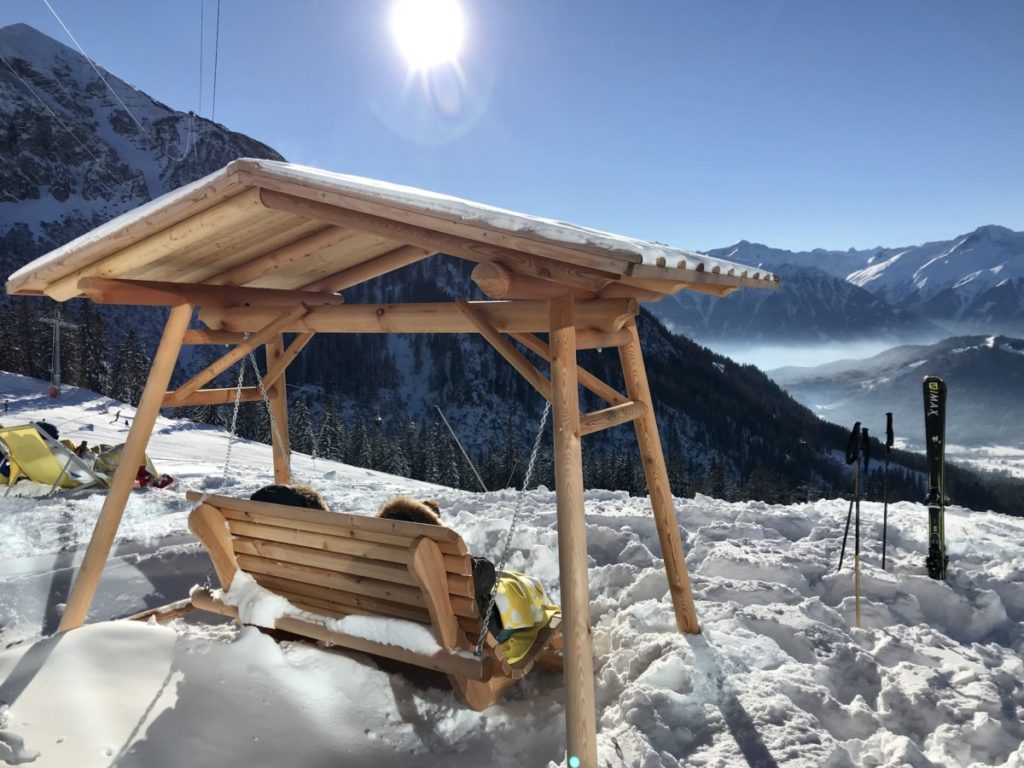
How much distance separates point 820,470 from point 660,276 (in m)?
118

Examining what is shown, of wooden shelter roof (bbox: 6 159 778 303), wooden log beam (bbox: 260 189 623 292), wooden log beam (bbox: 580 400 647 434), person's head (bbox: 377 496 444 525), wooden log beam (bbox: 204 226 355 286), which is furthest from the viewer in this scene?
wooden log beam (bbox: 204 226 355 286)

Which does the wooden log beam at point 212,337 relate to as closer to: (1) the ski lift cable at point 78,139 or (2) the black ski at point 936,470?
(2) the black ski at point 936,470

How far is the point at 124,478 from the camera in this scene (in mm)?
4887

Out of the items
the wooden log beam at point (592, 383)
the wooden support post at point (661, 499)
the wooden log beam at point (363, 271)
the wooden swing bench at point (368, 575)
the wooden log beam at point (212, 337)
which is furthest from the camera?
the wooden log beam at point (363, 271)

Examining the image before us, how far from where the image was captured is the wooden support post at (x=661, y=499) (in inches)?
182

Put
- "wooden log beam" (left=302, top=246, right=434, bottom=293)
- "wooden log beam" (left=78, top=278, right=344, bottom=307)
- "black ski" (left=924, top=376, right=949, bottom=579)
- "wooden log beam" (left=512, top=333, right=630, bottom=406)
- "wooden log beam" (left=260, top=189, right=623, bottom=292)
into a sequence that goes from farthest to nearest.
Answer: "black ski" (left=924, top=376, right=949, bottom=579) → "wooden log beam" (left=302, top=246, right=434, bottom=293) → "wooden log beam" (left=78, top=278, right=344, bottom=307) → "wooden log beam" (left=512, top=333, right=630, bottom=406) → "wooden log beam" (left=260, top=189, right=623, bottom=292)

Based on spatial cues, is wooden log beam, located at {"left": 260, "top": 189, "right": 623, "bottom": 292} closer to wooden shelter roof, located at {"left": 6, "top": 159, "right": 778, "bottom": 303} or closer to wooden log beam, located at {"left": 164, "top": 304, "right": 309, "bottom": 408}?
wooden shelter roof, located at {"left": 6, "top": 159, "right": 778, "bottom": 303}

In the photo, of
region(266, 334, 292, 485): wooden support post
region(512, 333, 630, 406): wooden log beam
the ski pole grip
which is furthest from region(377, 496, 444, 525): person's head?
the ski pole grip

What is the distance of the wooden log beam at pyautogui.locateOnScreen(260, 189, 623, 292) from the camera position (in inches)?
127

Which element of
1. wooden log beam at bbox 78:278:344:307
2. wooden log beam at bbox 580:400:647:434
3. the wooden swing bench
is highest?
wooden log beam at bbox 78:278:344:307

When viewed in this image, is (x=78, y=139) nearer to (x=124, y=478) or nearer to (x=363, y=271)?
(x=363, y=271)

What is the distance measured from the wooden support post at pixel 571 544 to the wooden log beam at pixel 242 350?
287 cm

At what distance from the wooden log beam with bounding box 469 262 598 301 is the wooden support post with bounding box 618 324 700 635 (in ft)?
4.15

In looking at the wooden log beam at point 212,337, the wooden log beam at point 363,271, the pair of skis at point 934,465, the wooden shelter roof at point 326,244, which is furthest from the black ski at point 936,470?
the wooden log beam at point 212,337
